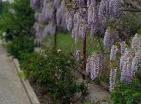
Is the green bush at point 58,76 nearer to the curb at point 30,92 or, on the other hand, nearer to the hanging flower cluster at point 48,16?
the curb at point 30,92

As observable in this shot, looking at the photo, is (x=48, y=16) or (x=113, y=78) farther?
(x=48, y=16)

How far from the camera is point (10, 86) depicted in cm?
1272

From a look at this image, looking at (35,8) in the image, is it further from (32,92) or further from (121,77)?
(121,77)

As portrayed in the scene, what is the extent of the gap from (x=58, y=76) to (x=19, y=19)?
7.52m

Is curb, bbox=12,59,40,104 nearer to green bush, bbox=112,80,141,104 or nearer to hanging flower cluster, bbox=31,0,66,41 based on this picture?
hanging flower cluster, bbox=31,0,66,41

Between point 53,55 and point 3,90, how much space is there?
2079 mm

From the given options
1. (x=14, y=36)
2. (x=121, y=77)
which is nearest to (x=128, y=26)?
(x=121, y=77)

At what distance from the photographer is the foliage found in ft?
58.0

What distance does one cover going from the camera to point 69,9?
32.7 feet

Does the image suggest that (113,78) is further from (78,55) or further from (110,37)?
(78,55)

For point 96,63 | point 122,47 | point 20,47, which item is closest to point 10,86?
point 20,47

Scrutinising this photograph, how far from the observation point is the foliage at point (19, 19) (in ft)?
58.0

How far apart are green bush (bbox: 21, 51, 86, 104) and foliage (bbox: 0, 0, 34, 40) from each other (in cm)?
657

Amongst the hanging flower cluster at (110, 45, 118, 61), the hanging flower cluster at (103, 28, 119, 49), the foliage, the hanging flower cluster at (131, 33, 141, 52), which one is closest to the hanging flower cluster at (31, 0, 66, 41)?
the foliage
